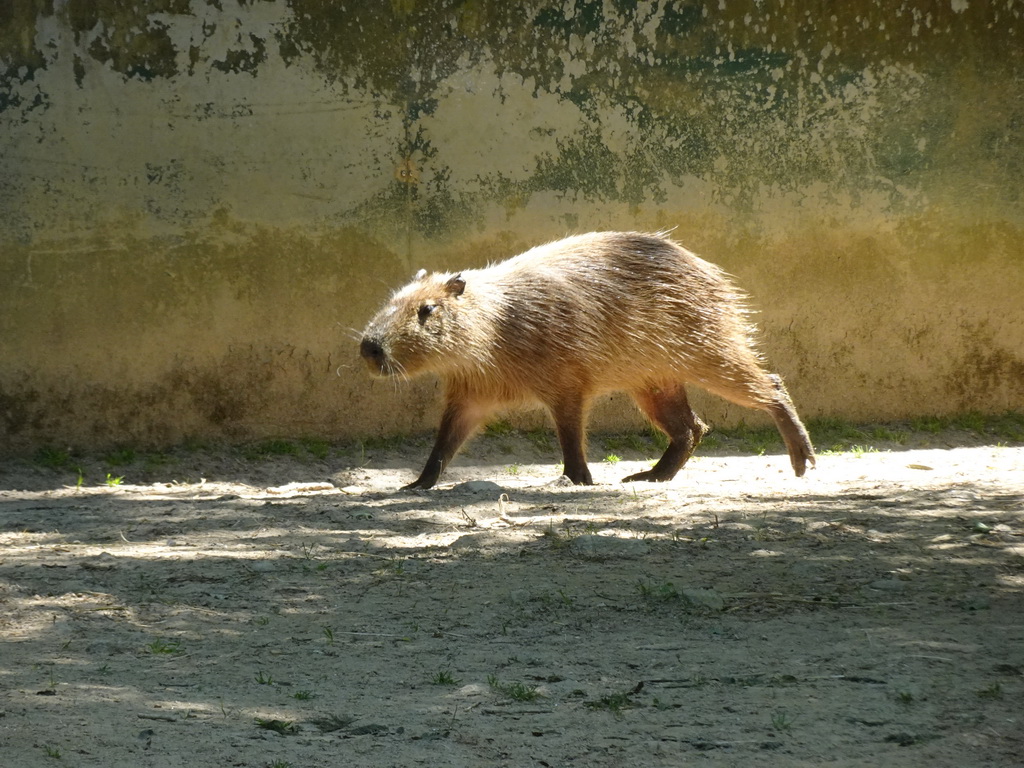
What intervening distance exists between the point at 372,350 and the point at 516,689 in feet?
9.86

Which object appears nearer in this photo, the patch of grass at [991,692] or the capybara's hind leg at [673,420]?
the patch of grass at [991,692]

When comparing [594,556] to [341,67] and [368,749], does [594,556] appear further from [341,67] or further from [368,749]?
[341,67]

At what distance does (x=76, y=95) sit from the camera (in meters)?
6.96

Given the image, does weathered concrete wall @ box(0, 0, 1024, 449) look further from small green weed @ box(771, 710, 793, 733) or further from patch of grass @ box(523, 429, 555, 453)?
small green weed @ box(771, 710, 793, 733)

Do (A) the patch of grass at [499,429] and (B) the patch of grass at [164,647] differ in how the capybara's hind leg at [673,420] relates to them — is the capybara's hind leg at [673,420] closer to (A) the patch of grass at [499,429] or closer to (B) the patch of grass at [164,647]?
(A) the patch of grass at [499,429]

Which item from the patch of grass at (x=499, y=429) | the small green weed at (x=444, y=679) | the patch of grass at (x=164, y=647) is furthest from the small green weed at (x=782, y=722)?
the patch of grass at (x=499, y=429)

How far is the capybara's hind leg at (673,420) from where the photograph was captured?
645 centimetres

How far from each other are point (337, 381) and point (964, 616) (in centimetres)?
468

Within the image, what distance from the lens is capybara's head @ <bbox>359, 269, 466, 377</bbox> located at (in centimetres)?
579

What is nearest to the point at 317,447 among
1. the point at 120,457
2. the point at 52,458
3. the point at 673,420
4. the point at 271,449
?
the point at 271,449

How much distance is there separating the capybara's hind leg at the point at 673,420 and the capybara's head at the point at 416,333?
130 cm

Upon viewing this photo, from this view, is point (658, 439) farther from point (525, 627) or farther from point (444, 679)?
point (444, 679)

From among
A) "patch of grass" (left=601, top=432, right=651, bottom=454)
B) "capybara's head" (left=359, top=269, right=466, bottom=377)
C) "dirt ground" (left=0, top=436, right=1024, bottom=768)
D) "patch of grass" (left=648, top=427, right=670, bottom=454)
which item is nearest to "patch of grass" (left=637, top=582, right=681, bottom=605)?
"dirt ground" (left=0, top=436, right=1024, bottom=768)

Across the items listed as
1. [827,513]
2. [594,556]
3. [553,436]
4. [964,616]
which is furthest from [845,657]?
[553,436]
